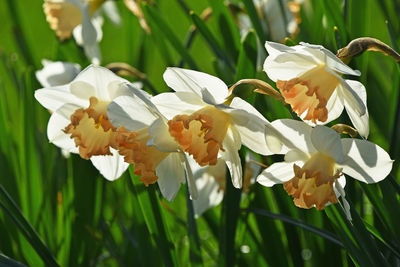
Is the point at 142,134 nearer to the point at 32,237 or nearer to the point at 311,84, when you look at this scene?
the point at 311,84

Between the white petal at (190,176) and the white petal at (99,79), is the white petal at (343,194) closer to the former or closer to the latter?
the white petal at (190,176)

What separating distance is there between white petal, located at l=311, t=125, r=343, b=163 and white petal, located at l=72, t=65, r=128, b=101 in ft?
1.28

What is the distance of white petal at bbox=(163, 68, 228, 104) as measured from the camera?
1.06 m

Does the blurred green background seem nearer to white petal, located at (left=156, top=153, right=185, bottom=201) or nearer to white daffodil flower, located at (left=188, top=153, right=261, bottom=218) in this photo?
white daffodil flower, located at (left=188, top=153, right=261, bottom=218)

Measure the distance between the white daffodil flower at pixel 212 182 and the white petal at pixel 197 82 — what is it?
0.58 metres

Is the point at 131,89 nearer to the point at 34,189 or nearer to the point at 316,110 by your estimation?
the point at 316,110

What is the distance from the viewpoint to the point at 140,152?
1.06 m

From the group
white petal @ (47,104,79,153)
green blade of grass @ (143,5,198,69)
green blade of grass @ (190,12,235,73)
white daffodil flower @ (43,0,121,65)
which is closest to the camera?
white petal @ (47,104,79,153)

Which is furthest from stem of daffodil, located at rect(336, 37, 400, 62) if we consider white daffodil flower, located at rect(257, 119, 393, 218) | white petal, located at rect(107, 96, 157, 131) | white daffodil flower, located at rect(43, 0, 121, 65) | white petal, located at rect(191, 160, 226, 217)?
white daffodil flower, located at rect(43, 0, 121, 65)

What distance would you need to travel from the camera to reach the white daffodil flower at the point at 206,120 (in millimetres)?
1035

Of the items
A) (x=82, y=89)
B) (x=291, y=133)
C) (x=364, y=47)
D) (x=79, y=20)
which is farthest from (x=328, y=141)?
(x=79, y=20)

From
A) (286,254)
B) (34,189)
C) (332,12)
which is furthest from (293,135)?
(34,189)

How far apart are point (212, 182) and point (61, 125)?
589 millimetres

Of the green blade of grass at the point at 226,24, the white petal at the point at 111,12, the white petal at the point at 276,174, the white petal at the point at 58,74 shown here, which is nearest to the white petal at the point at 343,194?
the white petal at the point at 276,174
